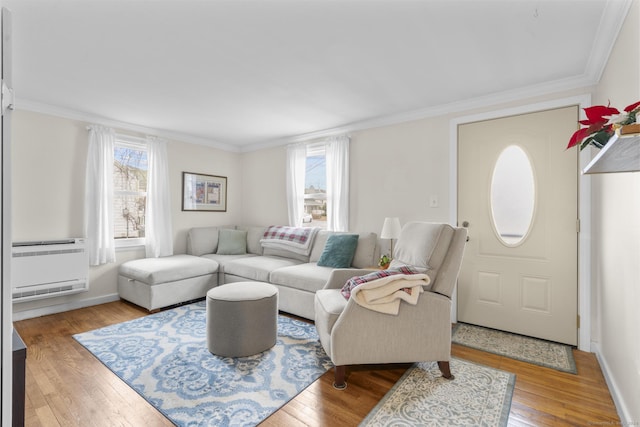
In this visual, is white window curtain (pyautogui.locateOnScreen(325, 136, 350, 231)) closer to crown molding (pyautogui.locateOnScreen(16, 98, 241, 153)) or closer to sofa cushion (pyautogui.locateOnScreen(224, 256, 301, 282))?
sofa cushion (pyautogui.locateOnScreen(224, 256, 301, 282))

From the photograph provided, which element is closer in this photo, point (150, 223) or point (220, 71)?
point (220, 71)

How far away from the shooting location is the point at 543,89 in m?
2.74

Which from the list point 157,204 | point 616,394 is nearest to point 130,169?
point 157,204

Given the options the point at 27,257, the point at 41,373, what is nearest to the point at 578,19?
the point at 41,373

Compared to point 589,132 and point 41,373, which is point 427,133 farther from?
point 41,373

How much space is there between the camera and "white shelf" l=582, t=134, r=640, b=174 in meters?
0.91

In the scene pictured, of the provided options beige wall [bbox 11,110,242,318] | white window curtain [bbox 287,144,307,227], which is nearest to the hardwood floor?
beige wall [bbox 11,110,242,318]

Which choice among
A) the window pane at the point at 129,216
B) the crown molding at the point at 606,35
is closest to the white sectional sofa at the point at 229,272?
the window pane at the point at 129,216

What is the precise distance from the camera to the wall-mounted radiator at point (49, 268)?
314 centimetres

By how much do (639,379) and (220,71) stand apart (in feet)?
10.4

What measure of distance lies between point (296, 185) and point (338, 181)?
761 millimetres

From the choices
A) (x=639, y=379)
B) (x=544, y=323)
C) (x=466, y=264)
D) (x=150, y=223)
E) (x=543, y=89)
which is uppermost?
(x=543, y=89)

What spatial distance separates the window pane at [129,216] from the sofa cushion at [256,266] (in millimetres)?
1319

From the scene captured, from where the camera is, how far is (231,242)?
4648 mm
